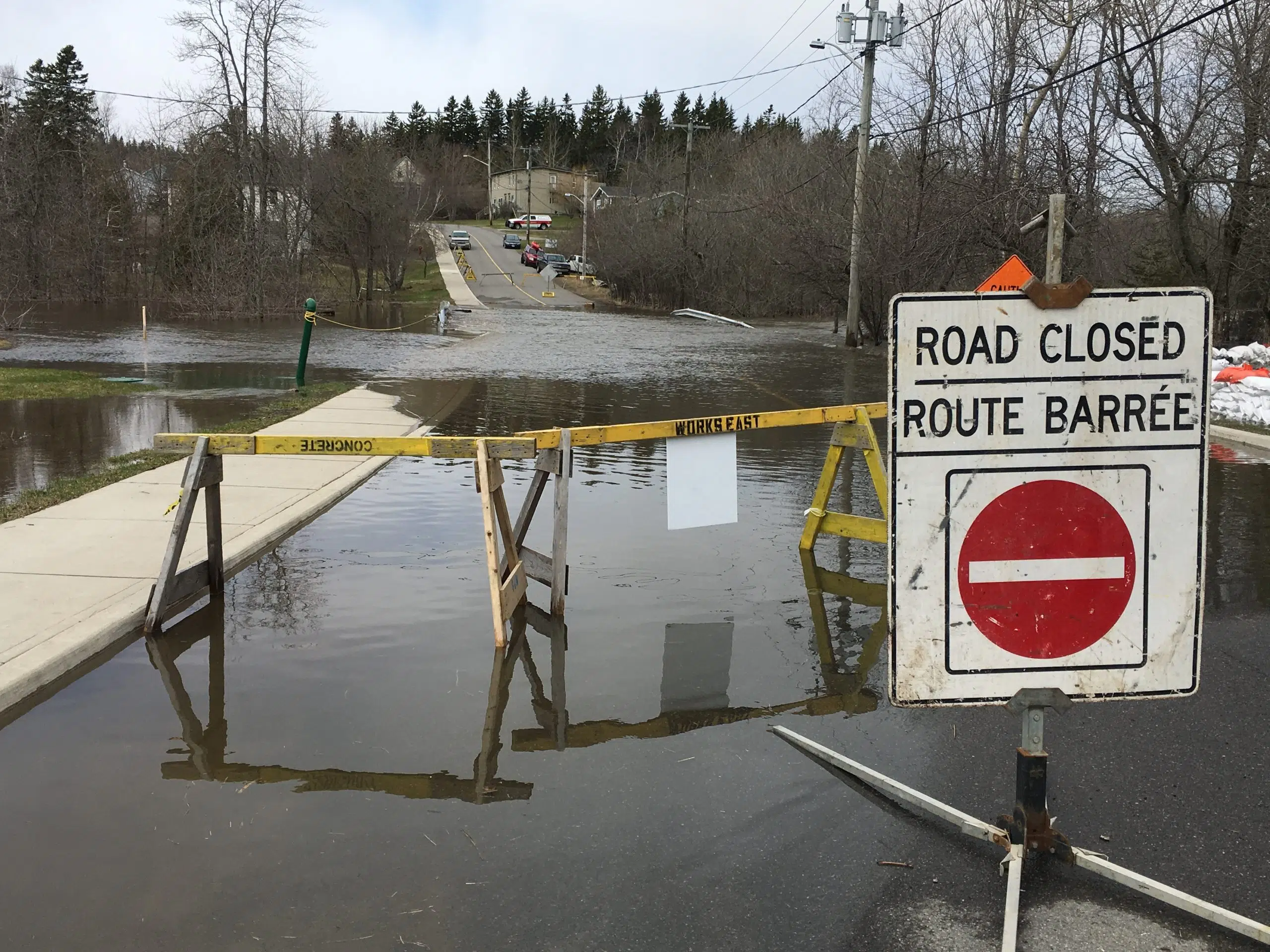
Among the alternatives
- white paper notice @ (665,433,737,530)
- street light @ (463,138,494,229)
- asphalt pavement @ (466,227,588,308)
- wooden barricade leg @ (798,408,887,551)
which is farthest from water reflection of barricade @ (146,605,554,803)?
street light @ (463,138,494,229)

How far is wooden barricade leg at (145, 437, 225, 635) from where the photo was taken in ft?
20.5

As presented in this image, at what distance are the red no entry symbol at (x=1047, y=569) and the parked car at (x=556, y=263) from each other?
245 feet

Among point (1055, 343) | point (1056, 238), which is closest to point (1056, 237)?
point (1056, 238)

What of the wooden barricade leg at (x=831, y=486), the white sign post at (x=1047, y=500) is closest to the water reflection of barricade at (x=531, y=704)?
the wooden barricade leg at (x=831, y=486)

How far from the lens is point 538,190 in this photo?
145 metres

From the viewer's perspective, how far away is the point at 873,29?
1220 inches

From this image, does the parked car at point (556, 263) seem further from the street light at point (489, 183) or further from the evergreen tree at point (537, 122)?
the evergreen tree at point (537, 122)

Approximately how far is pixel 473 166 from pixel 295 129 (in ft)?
344

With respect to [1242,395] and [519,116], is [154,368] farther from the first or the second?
[519,116]

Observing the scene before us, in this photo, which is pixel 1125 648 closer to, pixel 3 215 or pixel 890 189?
pixel 890 189

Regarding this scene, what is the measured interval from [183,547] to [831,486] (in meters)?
4.19

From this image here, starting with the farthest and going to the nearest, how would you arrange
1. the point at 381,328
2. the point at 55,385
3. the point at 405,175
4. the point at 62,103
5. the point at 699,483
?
the point at 405,175 → the point at 62,103 → the point at 381,328 → the point at 55,385 → the point at 699,483

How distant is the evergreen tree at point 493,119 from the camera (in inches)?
6329

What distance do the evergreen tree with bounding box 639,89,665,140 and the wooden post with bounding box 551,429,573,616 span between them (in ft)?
442
